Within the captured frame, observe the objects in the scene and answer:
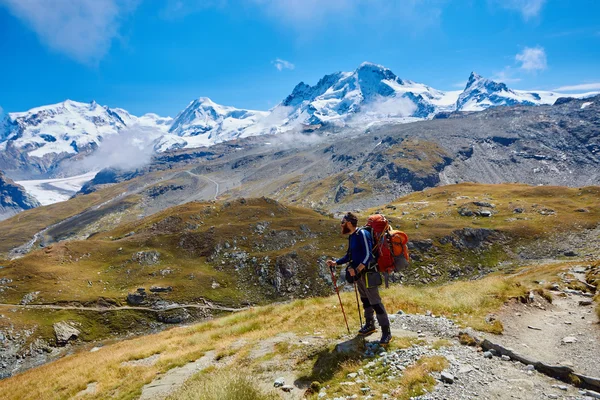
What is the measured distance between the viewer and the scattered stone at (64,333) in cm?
6681

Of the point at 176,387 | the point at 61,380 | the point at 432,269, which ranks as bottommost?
the point at 432,269

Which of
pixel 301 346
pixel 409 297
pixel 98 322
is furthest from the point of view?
pixel 98 322

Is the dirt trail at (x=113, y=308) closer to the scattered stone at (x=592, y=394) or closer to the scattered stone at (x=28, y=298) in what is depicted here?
the scattered stone at (x=28, y=298)

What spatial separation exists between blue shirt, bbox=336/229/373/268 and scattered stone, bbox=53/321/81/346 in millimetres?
77794

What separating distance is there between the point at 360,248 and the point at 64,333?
79135 millimetres

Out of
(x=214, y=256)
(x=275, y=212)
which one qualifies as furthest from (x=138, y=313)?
(x=275, y=212)

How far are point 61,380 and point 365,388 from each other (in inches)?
693

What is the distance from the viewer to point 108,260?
97.8 m

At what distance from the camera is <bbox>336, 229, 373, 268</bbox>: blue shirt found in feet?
40.2

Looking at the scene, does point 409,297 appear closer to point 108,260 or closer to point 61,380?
point 61,380

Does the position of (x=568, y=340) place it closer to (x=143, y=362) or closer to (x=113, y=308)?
(x=143, y=362)

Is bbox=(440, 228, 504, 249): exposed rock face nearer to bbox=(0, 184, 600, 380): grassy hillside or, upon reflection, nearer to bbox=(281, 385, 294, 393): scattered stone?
bbox=(0, 184, 600, 380): grassy hillside

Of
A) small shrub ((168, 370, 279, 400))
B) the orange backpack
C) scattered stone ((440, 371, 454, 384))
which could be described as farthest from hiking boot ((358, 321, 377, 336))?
small shrub ((168, 370, 279, 400))

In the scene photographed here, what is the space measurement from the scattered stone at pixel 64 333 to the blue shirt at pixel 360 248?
7779 centimetres
